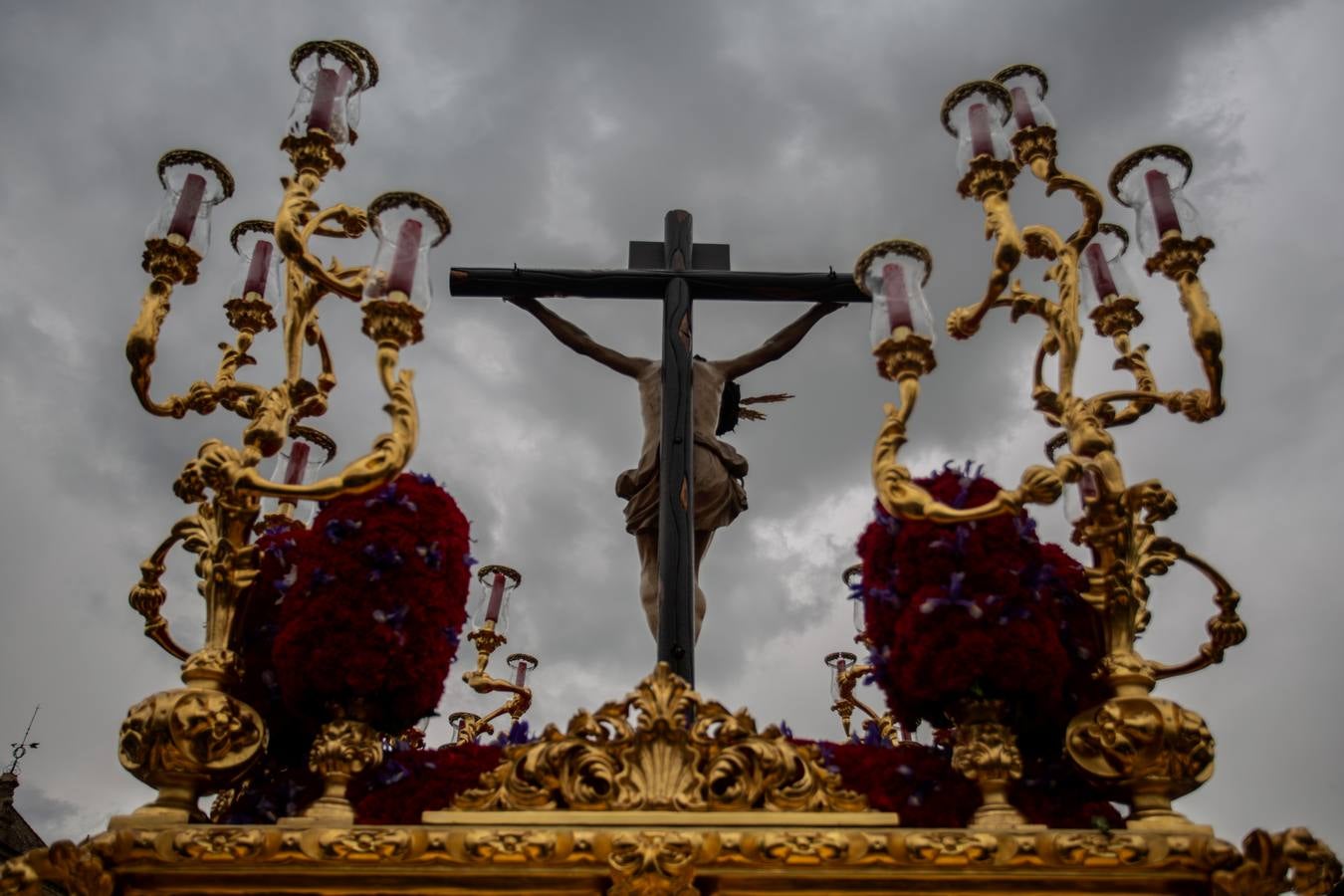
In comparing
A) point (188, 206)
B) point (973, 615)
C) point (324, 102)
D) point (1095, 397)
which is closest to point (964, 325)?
point (1095, 397)

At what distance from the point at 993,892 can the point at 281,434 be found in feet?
11.6

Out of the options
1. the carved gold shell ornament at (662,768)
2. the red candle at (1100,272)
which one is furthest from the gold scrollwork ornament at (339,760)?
the red candle at (1100,272)

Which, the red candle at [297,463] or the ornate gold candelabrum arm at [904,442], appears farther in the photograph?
the red candle at [297,463]

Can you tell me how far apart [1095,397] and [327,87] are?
13.5ft

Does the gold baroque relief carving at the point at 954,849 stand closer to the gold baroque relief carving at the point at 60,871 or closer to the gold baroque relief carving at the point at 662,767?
the gold baroque relief carving at the point at 662,767

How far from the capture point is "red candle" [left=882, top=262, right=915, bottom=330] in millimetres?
4293

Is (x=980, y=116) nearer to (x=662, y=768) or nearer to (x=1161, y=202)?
(x=1161, y=202)

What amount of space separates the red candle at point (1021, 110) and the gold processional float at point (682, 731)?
2 centimetres

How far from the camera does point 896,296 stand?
435cm

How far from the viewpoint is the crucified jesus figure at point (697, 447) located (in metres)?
5.78

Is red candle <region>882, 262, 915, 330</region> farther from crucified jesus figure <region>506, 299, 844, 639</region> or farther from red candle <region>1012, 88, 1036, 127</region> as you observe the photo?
crucified jesus figure <region>506, 299, 844, 639</region>

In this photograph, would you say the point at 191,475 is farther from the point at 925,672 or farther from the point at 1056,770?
the point at 1056,770

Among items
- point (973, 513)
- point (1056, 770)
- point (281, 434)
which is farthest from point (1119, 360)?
point (281, 434)

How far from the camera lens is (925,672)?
13.5ft
